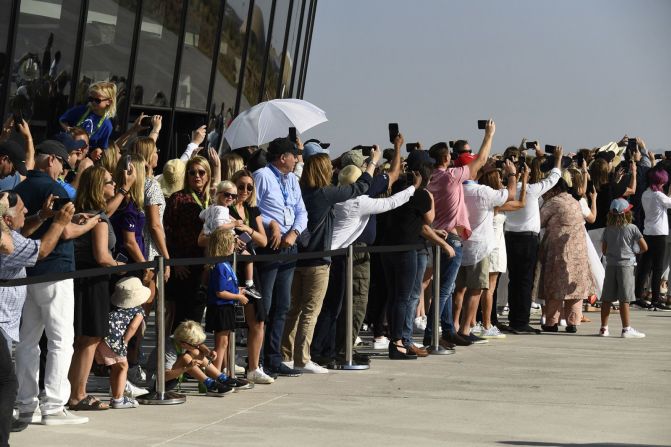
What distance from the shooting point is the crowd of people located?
30.1 feet

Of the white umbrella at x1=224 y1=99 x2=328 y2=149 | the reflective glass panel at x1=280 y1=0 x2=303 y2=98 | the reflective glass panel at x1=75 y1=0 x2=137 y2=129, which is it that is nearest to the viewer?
the white umbrella at x1=224 y1=99 x2=328 y2=149

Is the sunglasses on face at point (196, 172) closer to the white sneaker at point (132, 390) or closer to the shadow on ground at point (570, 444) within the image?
the white sneaker at point (132, 390)

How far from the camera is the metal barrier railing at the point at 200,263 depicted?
361 inches

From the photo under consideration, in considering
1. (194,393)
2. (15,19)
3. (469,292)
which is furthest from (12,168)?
(15,19)

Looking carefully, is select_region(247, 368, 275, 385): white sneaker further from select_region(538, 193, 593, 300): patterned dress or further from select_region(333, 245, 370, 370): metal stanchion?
select_region(538, 193, 593, 300): patterned dress

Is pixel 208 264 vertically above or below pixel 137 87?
below

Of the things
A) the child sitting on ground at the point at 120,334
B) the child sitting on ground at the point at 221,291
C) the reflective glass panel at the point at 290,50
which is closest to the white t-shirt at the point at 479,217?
the child sitting on ground at the point at 221,291

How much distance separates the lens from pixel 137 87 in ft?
71.1

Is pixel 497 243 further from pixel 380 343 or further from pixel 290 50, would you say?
pixel 290 50

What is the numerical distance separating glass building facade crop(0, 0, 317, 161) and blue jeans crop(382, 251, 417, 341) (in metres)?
3.10

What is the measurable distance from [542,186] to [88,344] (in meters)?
7.20

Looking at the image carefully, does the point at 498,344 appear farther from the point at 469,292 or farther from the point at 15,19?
the point at 15,19

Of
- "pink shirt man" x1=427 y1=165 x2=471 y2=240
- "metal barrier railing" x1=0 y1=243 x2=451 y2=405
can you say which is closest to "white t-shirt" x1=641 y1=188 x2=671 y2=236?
"pink shirt man" x1=427 y1=165 x2=471 y2=240

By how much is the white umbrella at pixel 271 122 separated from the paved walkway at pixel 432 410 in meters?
2.54
